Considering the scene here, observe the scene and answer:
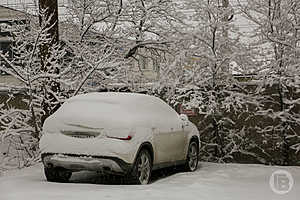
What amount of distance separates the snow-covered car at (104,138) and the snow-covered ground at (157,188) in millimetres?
320

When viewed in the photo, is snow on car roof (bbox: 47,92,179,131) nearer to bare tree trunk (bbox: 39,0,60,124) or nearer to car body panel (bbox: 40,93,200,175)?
car body panel (bbox: 40,93,200,175)

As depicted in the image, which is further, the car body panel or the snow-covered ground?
the car body panel

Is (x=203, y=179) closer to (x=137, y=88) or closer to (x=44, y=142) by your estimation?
(x=44, y=142)

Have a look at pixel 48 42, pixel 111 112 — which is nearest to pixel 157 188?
pixel 111 112

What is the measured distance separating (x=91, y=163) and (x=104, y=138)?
427 mm

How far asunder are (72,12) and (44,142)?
7552 millimetres

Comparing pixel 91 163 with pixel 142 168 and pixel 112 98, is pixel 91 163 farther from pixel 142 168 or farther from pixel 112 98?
pixel 112 98

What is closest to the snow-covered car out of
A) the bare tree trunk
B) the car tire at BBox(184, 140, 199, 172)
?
the car tire at BBox(184, 140, 199, 172)

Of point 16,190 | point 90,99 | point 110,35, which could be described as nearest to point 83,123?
point 90,99

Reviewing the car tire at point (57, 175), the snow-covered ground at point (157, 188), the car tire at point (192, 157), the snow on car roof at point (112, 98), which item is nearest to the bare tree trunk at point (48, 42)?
the snow-covered ground at point (157, 188)

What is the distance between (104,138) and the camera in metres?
7.58

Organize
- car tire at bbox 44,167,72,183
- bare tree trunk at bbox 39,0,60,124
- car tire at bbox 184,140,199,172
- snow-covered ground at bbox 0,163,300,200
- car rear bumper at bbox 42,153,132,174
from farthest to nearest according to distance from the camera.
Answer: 1. bare tree trunk at bbox 39,0,60,124
2. car tire at bbox 184,140,199,172
3. car tire at bbox 44,167,72,183
4. car rear bumper at bbox 42,153,132,174
5. snow-covered ground at bbox 0,163,300,200

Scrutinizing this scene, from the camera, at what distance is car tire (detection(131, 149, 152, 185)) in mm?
7741

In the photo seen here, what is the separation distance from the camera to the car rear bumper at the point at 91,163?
7.52 m
